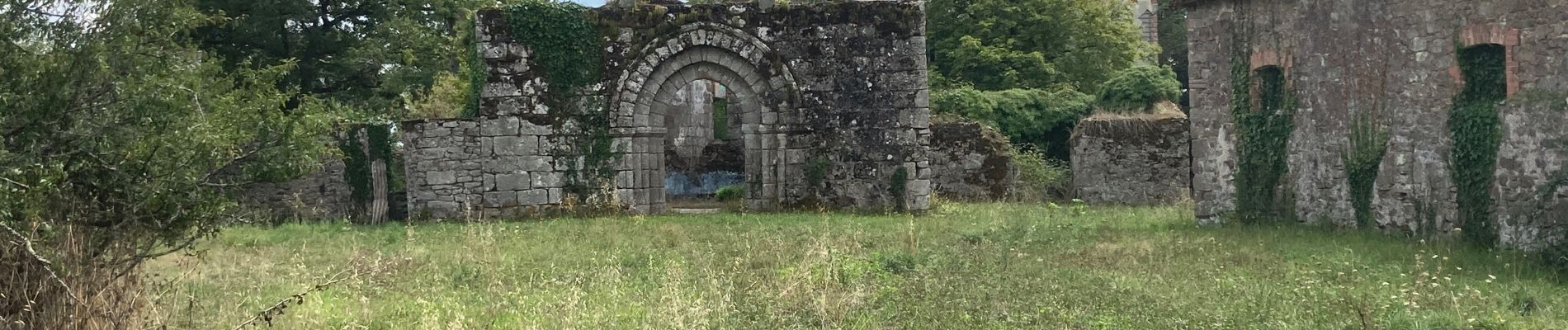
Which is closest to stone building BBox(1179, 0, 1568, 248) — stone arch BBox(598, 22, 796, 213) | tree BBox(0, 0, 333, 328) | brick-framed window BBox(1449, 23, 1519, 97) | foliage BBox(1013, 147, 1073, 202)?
brick-framed window BBox(1449, 23, 1519, 97)

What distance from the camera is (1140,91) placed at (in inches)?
805

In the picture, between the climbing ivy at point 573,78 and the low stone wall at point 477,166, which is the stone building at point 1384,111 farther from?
the low stone wall at point 477,166

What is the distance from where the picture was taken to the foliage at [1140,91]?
66.8ft

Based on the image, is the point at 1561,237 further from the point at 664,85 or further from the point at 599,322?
the point at 664,85

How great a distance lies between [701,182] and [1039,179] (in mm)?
6930

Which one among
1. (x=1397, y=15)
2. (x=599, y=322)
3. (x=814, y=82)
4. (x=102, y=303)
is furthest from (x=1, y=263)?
(x=814, y=82)

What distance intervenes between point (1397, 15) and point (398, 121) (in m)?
12.4

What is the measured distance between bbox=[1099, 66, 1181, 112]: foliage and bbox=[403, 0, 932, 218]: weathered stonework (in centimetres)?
604

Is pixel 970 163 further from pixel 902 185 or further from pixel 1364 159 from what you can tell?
pixel 1364 159

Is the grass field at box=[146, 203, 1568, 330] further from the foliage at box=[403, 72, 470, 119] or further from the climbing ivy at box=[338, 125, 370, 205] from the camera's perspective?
the foliage at box=[403, 72, 470, 119]

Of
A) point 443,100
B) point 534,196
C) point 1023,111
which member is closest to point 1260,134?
point 534,196

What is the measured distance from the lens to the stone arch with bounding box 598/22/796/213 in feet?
51.7

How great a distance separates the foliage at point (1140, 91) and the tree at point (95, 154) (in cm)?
1696

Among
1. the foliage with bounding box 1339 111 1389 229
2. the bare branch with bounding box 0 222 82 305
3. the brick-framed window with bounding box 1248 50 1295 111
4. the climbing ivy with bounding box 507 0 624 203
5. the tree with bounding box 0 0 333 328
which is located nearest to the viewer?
the bare branch with bounding box 0 222 82 305
